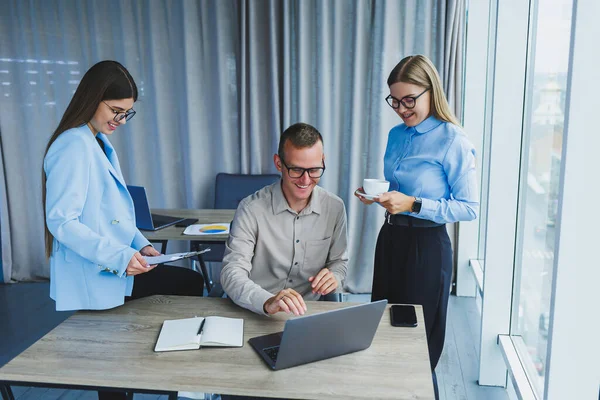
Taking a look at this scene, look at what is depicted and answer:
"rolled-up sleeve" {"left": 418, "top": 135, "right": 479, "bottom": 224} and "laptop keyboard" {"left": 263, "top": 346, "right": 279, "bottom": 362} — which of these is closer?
"laptop keyboard" {"left": 263, "top": 346, "right": 279, "bottom": 362}

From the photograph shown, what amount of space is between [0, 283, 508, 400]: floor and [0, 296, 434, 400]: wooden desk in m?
1.20

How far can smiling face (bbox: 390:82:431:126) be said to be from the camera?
2.21 meters

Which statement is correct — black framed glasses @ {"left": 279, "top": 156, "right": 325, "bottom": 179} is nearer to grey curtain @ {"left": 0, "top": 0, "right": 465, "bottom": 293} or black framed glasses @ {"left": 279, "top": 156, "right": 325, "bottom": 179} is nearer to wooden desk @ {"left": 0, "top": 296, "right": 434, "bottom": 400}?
wooden desk @ {"left": 0, "top": 296, "right": 434, "bottom": 400}

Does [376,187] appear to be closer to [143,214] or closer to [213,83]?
[143,214]

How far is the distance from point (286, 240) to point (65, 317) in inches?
94.4

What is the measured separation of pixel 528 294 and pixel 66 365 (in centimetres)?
211

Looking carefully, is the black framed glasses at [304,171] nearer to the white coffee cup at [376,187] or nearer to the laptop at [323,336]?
the white coffee cup at [376,187]

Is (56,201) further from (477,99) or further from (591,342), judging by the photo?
(477,99)

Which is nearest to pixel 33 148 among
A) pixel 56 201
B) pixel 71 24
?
pixel 71 24

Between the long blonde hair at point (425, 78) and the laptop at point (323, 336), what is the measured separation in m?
1.09

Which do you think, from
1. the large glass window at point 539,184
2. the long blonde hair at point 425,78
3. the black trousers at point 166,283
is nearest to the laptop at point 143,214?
the black trousers at point 166,283

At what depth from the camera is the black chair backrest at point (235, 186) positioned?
13.6 feet

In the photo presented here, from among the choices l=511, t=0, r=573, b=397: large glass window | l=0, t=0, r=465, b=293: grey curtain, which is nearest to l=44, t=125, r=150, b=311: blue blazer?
l=511, t=0, r=573, b=397: large glass window

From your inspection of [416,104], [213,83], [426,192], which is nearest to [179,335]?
[426,192]
